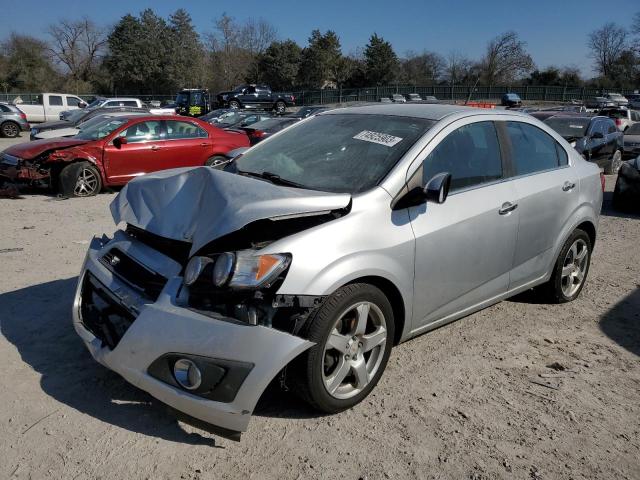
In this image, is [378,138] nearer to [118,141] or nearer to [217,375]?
[217,375]

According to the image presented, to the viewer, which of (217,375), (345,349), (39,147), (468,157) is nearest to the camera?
(217,375)

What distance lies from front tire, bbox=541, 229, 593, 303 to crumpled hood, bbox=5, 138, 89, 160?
8.36 m

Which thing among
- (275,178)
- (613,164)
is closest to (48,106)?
(613,164)

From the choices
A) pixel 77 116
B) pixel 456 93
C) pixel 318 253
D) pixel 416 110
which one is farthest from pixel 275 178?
pixel 456 93

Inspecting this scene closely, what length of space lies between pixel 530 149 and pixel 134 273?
10.4 ft

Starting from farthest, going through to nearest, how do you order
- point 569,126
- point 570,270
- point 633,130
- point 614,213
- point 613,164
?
1. point 633,130
2. point 613,164
3. point 569,126
4. point 614,213
5. point 570,270

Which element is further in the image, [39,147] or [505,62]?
[505,62]

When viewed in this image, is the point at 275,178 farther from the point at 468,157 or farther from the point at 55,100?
the point at 55,100

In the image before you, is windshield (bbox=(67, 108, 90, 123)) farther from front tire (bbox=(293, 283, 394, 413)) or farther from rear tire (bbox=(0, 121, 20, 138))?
front tire (bbox=(293, 283, 394, 413))

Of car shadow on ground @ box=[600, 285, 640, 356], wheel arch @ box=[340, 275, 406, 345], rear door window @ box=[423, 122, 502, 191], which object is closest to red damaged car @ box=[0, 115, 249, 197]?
rear door window @ box=[423, 122, 502, 191]

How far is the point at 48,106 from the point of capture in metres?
29.9

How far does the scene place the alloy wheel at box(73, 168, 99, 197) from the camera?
961 centimetres

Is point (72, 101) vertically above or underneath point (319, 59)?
underneath

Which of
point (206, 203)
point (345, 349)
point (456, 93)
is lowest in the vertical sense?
A: point (345, 349)
